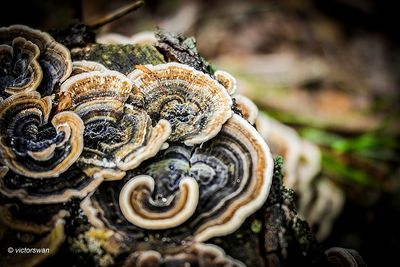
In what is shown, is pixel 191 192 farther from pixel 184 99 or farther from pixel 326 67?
pixel 326 67

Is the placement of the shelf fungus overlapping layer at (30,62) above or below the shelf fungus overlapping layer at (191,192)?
above

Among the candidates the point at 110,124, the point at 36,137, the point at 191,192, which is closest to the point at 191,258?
the point at 191,192

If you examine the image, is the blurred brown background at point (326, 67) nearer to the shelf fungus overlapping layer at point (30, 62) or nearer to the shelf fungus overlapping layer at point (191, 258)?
the shelf fungus overlapping layer at point (30, 62)

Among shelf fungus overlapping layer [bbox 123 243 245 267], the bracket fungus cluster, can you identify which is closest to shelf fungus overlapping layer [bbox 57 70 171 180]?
the bracket fungus cluster

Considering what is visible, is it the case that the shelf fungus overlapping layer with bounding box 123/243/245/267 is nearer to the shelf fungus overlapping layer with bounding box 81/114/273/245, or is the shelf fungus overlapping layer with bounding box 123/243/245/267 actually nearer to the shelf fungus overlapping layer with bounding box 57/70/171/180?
the shelf fungus overlapping layer with bounding box 81/114/273/245

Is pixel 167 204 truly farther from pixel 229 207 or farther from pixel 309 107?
pixel 309 107

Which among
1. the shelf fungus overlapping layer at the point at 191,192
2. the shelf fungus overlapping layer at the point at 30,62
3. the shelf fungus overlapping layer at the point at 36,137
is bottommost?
the shelf fungus overlapping layer at the point at 191,192

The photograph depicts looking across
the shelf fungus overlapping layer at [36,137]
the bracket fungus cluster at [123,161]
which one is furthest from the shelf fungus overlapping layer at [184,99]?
the shelf fungus overlapping layer at [36,137]

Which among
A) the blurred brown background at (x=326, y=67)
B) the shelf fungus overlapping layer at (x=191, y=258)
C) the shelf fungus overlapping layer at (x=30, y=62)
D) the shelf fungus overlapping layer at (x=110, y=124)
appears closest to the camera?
the shelf fungus overlapping layer at (x=191, y=258)
